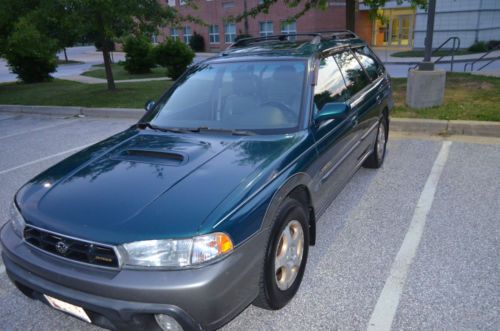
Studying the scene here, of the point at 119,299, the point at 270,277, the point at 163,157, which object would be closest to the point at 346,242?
the point at 270,277

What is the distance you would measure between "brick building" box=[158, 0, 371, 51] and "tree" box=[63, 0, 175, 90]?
1896 cm

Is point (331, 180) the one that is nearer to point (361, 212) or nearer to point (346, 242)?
point (346, 242)

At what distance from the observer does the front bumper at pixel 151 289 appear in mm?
2139

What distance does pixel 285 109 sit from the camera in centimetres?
345

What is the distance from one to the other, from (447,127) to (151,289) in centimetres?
617

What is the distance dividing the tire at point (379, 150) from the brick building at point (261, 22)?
26548 millimetres

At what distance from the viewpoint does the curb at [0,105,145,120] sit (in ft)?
32.8

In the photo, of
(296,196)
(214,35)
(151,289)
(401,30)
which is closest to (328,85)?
(296,196)

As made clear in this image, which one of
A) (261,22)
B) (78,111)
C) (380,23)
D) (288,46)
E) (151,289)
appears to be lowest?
(78,111)

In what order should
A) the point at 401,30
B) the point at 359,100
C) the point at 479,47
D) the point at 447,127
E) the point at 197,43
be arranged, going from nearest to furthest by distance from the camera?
the point at 359,100 < the point at 447,127 < the point at 479,47 < the point at 401,30 < the point at 197,43

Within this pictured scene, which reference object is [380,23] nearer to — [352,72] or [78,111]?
[78,111]

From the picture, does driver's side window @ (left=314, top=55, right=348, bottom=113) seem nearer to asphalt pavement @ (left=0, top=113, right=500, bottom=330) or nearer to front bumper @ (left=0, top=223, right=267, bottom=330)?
asphalt pavement @ (left=0, top=113, right=500, bottom=330)

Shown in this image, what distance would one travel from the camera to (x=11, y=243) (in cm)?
264

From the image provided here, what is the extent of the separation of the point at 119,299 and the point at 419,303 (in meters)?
1.98
